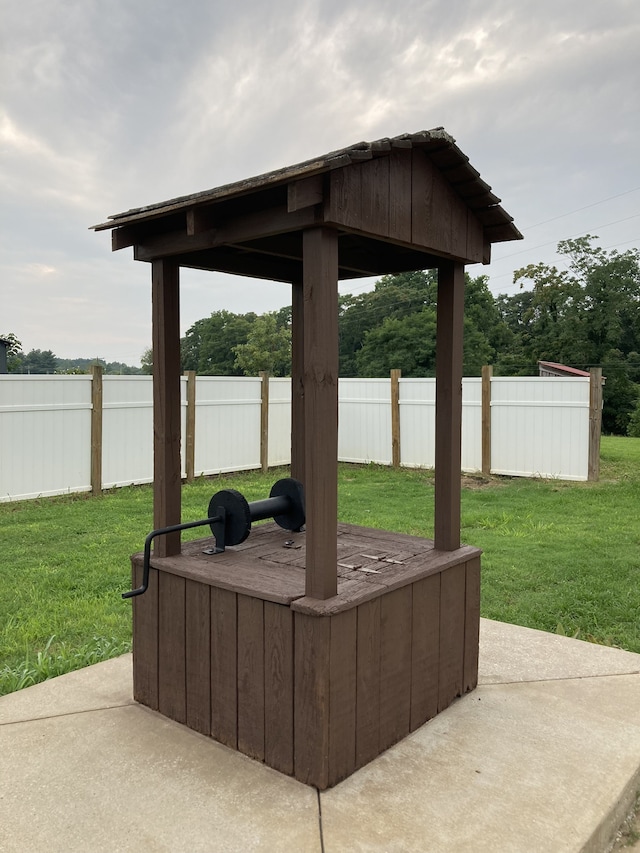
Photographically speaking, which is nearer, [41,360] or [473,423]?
[473,423]

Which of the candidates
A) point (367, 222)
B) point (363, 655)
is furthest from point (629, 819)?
point (367, 222)

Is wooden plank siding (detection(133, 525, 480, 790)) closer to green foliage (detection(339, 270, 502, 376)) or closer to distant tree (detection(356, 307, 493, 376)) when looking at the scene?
green foliage (detection(339, 270, 502, 376))

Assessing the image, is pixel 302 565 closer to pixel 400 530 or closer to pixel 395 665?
pixel 395 665

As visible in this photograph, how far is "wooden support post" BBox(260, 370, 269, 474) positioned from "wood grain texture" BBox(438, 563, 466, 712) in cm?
797

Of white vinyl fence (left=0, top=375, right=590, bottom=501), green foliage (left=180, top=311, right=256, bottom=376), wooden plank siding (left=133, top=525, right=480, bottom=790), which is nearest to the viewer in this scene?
wooden plank siding (left=133, top=525, right=480, bottom=790)

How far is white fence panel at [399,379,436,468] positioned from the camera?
1049 centimetres

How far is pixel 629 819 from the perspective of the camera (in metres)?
2.05

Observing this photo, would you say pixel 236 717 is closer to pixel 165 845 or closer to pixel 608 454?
pixel 165 845

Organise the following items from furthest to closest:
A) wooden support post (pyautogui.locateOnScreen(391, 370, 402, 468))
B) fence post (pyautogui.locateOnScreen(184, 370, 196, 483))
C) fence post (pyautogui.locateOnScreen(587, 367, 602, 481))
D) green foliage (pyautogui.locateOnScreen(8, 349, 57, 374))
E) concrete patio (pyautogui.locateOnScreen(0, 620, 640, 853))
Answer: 1. green foliage (pyautogui.locateOnScreen(8, 349, 57, 374))
2. wooden support post (pyautogui.locateOnScreen(391, 370, 402, 468))
3. fence post (pyautogui.locateOnScreen(184, 370, 196, 483))
4. fence post (pyautogui.locateOnScreen(587, 367, 602, 481))
5. concrete patio (pyautogui.locateOnScreen(0, 620, 640, 853))

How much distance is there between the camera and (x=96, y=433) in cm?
847

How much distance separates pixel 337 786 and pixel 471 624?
96cm

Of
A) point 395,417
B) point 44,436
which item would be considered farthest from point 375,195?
point 395,417

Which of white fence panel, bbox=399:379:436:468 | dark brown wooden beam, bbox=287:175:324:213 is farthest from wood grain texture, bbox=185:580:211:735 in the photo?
white fence panel, bbox=399:379:436:468

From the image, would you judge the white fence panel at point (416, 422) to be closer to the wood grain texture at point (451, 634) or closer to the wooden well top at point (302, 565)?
the wooden well top at point (302, 565)
